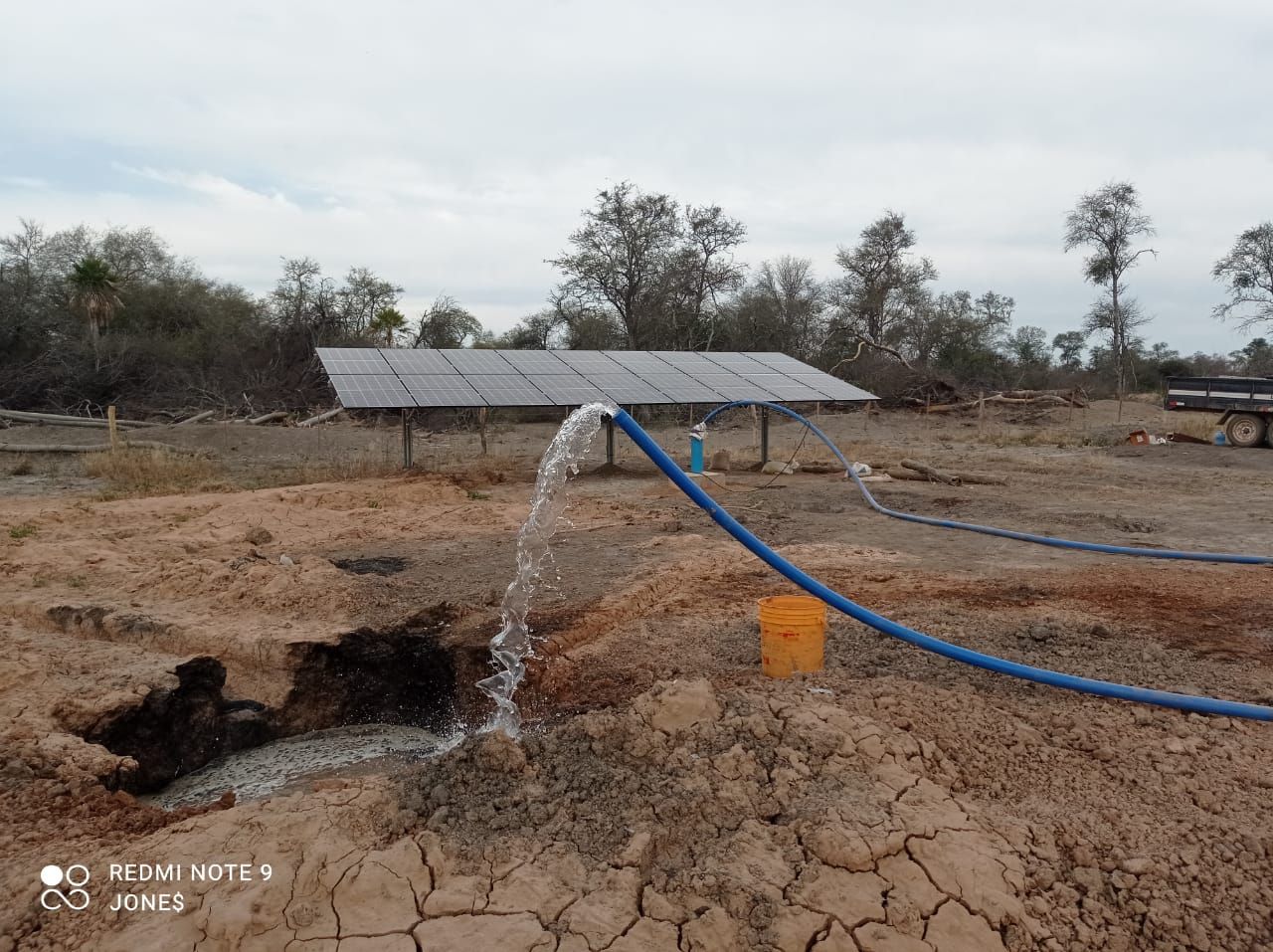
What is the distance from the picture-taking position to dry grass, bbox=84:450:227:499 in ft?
39.1

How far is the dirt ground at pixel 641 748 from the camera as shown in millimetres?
2492

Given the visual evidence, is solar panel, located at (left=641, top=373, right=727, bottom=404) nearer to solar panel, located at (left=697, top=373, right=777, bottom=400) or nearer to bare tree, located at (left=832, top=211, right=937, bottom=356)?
solar panel, located at (left=697, top=373, right=777, bottom=400)

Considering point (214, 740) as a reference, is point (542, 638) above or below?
above

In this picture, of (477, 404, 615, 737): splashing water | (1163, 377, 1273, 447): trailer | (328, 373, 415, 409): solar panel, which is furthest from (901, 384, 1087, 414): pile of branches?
(477, 404, 615, 737): splashing water

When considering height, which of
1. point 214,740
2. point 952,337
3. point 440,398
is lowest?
point 214,740

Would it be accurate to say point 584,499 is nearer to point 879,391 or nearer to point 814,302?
point 879,391

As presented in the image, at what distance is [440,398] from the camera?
1302 cm

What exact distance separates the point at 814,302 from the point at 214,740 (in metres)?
30.4

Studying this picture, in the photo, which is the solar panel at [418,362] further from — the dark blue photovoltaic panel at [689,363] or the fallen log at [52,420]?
the fallen log at [52,420]

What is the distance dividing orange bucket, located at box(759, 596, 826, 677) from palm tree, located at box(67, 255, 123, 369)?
27897 millimetres

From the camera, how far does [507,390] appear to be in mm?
13906

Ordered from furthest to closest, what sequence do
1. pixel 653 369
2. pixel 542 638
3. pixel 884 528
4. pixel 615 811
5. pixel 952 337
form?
1. pixel 952 337
2. pixel 653 369
3. pixel 884 528
4. pixel 542 638
5. pixel 615 811

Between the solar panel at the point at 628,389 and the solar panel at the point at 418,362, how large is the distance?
2.55m

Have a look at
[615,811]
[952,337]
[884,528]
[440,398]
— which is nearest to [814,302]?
[952,337]
